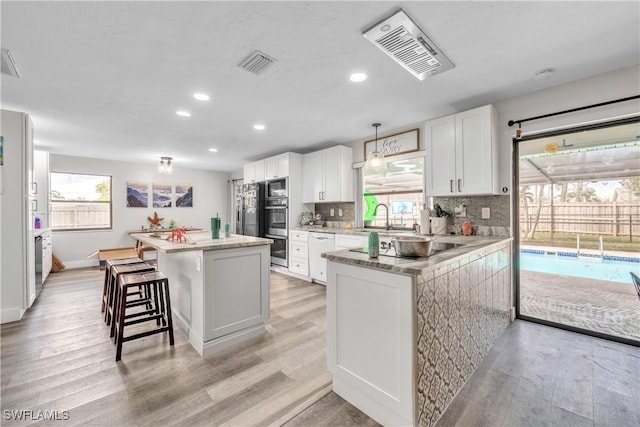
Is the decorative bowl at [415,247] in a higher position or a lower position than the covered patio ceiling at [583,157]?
lower

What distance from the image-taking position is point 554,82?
2592mm

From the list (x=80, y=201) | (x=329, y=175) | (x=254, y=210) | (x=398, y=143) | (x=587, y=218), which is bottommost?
(x=587, y=218)

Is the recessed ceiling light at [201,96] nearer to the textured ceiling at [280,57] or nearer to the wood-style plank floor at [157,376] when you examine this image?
the textured ceiling at [280,57]

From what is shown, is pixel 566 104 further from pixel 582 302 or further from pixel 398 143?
pixel 582 302

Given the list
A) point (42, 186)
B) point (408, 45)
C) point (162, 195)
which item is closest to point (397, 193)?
point (408, 45)

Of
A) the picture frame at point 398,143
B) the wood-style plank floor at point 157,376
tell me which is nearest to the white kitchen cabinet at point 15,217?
the wood-style plank floor at point 157,376

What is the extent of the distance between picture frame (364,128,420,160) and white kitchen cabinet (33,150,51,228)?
553 cm

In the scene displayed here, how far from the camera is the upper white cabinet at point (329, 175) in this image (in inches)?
178

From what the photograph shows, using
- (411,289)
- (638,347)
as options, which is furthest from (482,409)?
(638,347)

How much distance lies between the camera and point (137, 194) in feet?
21.3

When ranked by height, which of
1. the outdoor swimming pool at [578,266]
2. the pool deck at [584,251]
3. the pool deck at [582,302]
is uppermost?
the pool deck at [584,251]

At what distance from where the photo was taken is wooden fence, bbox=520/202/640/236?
8.27ft

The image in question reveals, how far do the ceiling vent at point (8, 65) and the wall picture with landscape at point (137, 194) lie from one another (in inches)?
176

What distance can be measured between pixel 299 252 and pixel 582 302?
12.0 feet
